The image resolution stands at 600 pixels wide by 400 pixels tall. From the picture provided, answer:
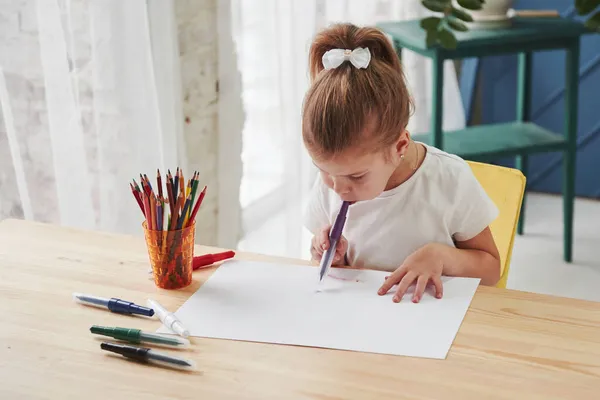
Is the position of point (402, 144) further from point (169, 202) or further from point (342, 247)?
point (169, 202)

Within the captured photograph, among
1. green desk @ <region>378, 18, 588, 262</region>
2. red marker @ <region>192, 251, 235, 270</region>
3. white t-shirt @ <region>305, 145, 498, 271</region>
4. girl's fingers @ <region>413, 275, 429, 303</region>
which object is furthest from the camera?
green desk @ <region>378, 18, 588, 262</region>

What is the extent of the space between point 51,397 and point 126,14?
1256 mm

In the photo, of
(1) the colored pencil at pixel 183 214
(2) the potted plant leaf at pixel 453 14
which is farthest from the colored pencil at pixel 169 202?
(2) the potted plant leaf at pixel 453 14

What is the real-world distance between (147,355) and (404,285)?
411 millimetres

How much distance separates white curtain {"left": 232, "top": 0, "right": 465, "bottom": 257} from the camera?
2943mm

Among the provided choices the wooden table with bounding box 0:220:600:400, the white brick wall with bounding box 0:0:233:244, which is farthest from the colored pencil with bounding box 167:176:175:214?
the white brick wall with bounding box 0:0:233:244

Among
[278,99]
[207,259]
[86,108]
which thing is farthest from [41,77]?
[278,99]

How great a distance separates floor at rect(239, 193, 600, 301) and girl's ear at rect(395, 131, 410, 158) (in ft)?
5.39

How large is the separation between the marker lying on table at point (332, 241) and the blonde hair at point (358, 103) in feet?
0.40

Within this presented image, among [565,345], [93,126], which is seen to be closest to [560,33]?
[93,126]

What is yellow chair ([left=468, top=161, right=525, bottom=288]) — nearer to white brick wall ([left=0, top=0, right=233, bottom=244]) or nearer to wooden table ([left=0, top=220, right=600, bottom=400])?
wooden table ([left=0, top=220, right=600, bottom=400])

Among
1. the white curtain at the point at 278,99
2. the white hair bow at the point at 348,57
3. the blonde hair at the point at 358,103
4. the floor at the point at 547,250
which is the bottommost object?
the floor at the point at 547,250

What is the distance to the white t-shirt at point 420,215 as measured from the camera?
1.58 m

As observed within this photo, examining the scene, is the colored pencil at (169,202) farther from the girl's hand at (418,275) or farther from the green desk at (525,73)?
the green desk at (525,73)
